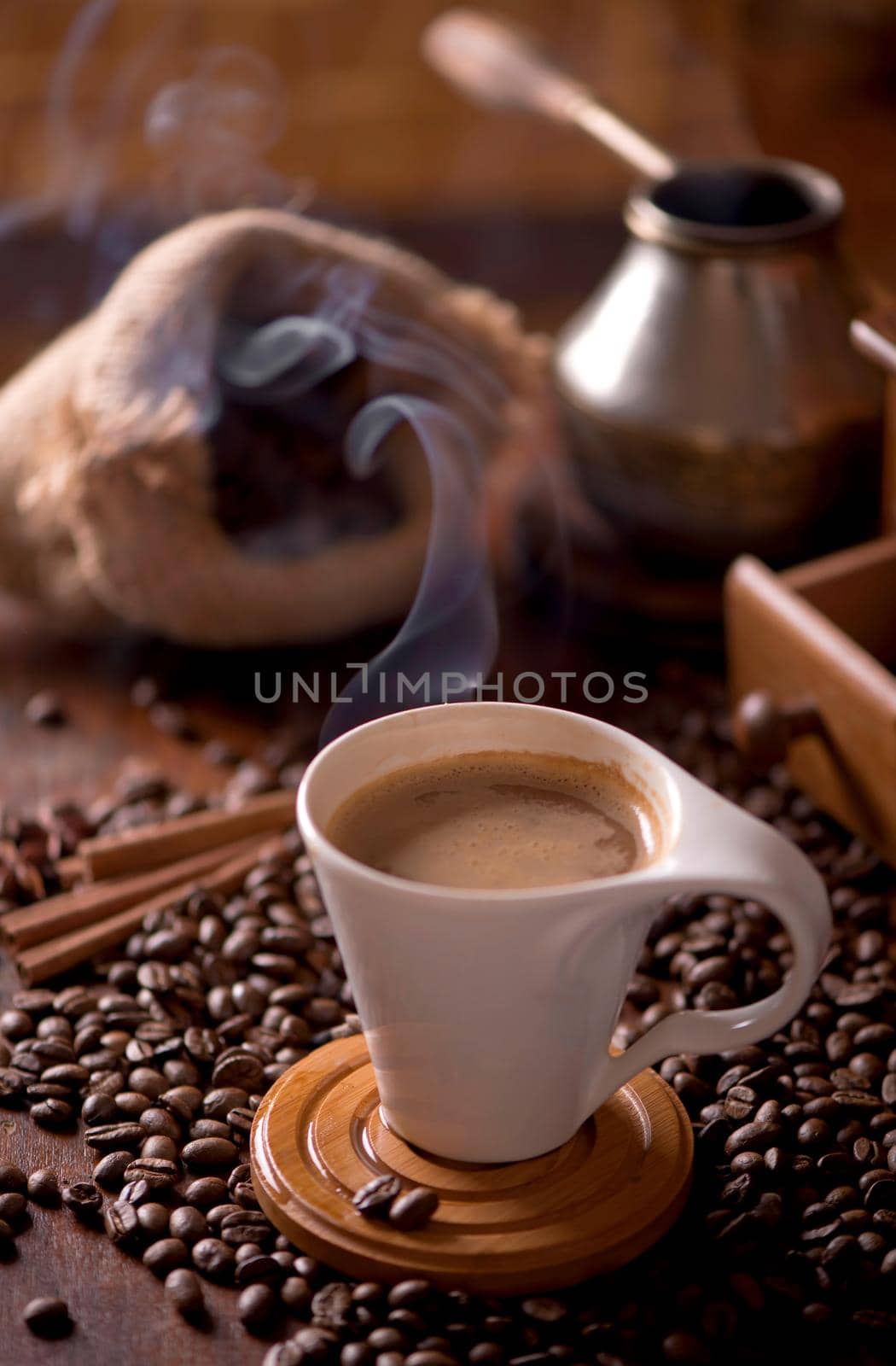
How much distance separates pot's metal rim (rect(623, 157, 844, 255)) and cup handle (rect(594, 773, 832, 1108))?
2.62 ft

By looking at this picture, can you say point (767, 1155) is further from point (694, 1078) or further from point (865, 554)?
point (865, 554)

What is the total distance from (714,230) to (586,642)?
42 centimetres

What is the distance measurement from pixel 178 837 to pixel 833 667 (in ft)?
1.79

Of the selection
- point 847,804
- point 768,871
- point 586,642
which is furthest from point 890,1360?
point 586,642

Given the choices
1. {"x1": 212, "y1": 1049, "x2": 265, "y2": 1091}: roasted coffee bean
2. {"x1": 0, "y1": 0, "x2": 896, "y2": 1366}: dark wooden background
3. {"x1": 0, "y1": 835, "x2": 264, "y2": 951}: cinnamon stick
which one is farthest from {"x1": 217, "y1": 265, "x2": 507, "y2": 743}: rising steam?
{"x1": 212, "y1": 1049, "x2": 265, "y2": 1091}: roasted coffee bean

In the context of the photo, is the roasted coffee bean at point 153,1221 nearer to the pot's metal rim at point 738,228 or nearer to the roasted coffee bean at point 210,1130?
the roasted coffee bean at point 210,1130

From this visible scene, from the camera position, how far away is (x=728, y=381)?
1562mm

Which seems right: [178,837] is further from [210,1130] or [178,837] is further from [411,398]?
[411,398]

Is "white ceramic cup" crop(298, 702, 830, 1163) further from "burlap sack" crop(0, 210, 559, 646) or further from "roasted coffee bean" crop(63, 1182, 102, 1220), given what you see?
"burlap sack" crop(0, 210, 559, 646)

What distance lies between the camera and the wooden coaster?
922 millimetres

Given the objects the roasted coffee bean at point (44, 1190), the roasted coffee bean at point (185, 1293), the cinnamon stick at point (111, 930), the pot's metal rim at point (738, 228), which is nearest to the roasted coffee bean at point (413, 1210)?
the roasted coffee bean at point (185, 1293)

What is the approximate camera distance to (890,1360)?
90 cm

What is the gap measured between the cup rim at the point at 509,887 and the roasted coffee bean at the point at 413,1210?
7.0 inches

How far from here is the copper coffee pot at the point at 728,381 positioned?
61.3 inches
